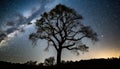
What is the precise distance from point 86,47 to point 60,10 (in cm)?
834

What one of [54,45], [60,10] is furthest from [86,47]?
[60,10]

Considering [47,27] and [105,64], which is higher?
[47,27]

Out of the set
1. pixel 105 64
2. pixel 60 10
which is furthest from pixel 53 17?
pixel 105 64

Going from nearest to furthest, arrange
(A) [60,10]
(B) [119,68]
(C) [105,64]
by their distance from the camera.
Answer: (B) [119,68], (C) [105,64], (A) [60,10]

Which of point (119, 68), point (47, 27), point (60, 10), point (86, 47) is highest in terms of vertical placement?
point (60, 10)

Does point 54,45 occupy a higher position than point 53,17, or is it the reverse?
point 53,17

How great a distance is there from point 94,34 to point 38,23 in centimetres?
1066

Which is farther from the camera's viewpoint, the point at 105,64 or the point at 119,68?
the point at 105,64

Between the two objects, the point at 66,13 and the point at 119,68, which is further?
the point at 66,13

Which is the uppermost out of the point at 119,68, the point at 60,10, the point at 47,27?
the point at 60,10

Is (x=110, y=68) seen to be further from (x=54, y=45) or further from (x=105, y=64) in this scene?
(x=54, y=45)

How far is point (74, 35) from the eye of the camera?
3891 centimetres

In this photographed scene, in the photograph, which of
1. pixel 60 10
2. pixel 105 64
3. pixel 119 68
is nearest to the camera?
pixel 119 68

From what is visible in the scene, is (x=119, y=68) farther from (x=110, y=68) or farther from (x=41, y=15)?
(x=41, y=15)
